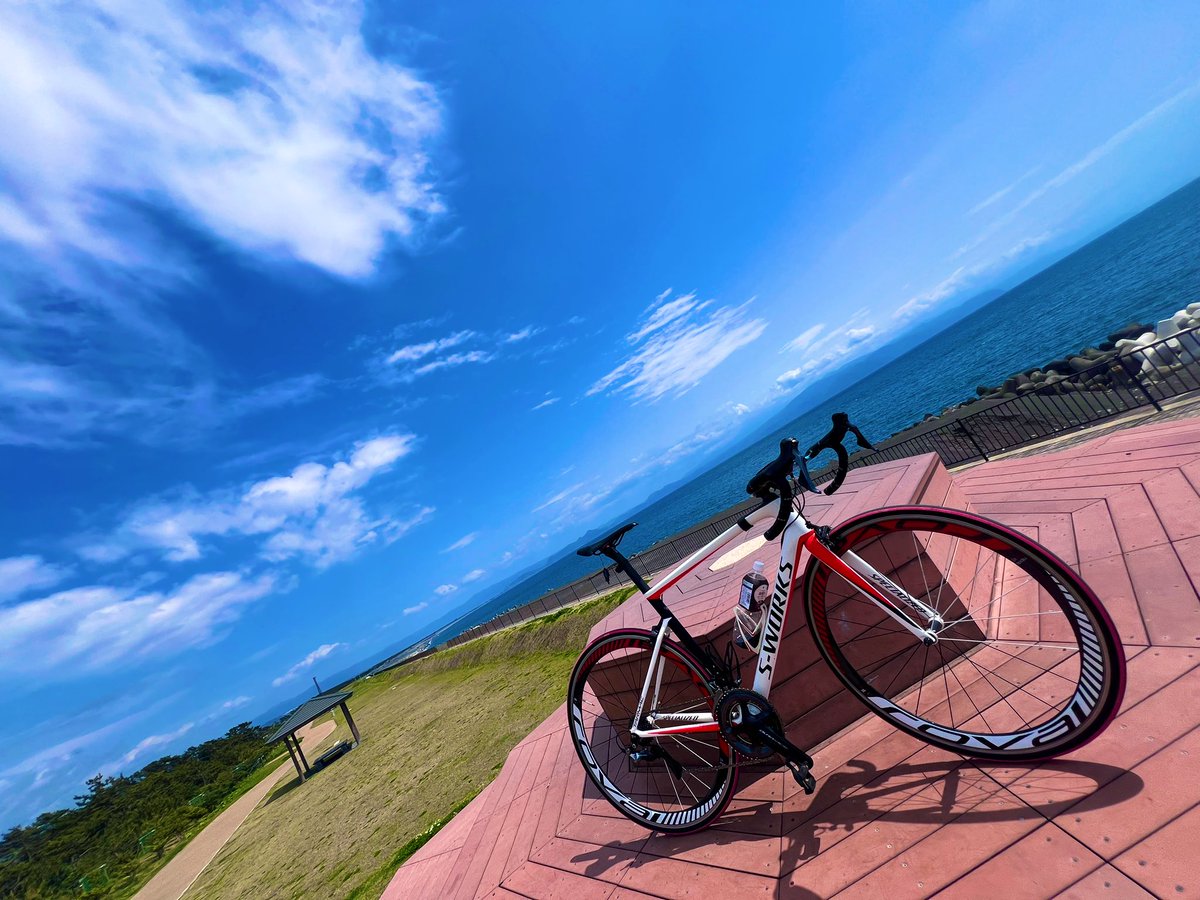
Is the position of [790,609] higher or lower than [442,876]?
higher

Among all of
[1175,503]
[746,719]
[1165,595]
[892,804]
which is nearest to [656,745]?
[746,719]

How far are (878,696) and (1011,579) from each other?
5.98ft

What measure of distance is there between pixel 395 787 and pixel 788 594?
1334 cm

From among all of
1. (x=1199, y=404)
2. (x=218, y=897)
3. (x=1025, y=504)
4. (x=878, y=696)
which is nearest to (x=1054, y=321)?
(x=1199, y=404)

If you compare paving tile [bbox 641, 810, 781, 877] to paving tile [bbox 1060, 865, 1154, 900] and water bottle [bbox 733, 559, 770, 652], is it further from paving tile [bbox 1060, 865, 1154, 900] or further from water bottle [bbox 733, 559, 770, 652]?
paving tile [bbox 1060, 865, 1154, 900]

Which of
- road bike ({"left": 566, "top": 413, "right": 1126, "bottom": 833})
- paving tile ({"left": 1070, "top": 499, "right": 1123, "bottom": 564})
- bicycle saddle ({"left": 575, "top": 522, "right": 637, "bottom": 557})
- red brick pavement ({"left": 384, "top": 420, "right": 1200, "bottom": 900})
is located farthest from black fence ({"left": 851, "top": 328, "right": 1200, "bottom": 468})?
bicycle saddle ({"left": 575, "top": 522, "right": 637, "bottom": 557})

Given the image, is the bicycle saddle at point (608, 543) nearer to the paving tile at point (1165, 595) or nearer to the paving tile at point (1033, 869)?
the paving tile at point (1033, 869)

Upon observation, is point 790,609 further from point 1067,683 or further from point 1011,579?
point 1011,579

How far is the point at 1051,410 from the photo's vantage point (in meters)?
11.5

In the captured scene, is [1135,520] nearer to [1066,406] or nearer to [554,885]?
[554,885]

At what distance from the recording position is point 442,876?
4574 mm

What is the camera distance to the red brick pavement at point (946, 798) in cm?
183

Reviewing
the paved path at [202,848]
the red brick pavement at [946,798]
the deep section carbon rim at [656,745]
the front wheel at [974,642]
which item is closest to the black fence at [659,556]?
the red brick pavement at [946,798]

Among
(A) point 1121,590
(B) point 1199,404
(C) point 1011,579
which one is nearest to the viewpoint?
(A) point 1121,590
